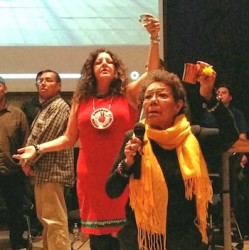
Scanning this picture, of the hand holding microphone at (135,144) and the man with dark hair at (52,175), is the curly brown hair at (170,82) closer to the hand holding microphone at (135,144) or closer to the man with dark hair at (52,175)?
the hand holding microphone at (135,144)

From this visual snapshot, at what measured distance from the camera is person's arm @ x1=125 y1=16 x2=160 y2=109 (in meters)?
2.59

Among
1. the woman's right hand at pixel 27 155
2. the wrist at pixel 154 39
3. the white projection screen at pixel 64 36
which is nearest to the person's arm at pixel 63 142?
the woman's right hand at pixel 27 155

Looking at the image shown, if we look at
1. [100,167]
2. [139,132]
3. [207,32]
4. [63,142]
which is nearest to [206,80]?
[139,132]

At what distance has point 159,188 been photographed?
6.66 ft

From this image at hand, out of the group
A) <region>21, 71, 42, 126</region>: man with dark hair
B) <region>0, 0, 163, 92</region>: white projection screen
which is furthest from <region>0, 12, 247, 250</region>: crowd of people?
<region>0, 0, 163, 92</region>: white projection screen

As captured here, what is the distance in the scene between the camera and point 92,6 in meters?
5.39

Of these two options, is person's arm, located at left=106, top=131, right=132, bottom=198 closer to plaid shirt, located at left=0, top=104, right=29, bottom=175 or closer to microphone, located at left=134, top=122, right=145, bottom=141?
microphone, located at left=134, top=122, right=145, bottom=141

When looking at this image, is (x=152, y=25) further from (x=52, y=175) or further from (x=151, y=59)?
(x=52, y=175)

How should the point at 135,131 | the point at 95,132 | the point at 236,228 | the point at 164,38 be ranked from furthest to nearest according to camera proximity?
the point at 164,38 → the point at 236,228 → the point at 95,132 → the point at 135,131

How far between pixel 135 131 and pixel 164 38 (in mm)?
3764

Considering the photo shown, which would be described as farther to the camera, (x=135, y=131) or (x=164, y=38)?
(x=164, y=38)

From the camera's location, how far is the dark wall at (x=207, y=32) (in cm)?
577

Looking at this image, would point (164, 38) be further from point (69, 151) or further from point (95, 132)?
point (95, 132)

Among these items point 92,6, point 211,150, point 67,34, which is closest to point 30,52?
point 67,34
